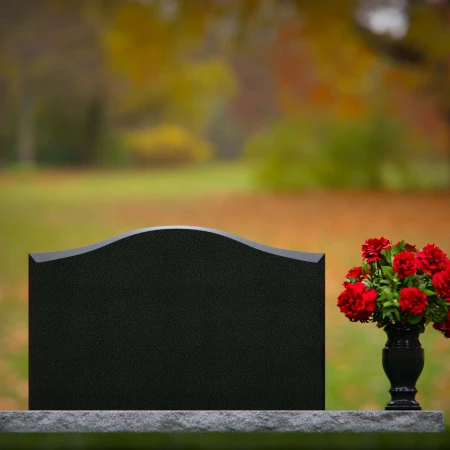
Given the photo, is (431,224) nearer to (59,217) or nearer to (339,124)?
(339,124)

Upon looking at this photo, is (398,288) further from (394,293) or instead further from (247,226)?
(247,226)

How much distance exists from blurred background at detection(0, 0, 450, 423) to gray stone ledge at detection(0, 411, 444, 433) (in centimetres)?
420

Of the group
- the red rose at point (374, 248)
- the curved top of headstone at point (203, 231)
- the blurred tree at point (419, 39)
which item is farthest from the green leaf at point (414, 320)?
the blurred tree at point (419, 39)

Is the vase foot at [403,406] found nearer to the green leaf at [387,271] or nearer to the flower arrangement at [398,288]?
the flower arrangement at [398,288]

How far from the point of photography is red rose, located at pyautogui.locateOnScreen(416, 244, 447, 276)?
17.5 feet

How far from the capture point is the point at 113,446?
15.4 ft

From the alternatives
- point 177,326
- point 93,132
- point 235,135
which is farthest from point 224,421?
point 235,135

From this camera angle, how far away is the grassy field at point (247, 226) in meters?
10.1

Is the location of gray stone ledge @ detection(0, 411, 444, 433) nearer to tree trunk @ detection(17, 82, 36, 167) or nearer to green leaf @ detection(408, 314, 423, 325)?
green leaf @ detection(408, 314, 423, 325)

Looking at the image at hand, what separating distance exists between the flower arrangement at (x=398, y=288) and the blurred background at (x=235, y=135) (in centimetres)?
408

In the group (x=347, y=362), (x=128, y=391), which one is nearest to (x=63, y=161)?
(x=347, y=362)

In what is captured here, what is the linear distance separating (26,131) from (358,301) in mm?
34047

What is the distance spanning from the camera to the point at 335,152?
24.8m

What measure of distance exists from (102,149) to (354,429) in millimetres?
35151
